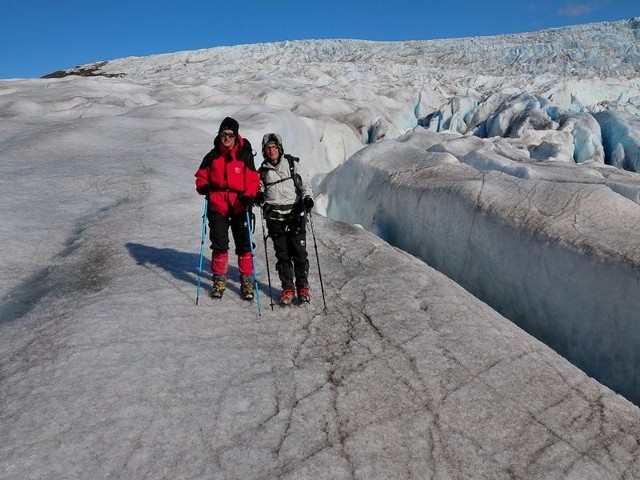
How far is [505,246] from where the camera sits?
775 centimetres

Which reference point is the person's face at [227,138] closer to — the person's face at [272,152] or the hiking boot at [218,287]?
the person's face at [272,152]

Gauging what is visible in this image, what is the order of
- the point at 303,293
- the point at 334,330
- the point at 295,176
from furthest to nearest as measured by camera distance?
the point at 303,293 < the point at 295,176 < the point at 334,330

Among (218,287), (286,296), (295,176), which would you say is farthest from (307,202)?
(218,287)

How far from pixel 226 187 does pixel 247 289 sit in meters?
1.19

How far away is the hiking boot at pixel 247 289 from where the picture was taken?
5445 mm

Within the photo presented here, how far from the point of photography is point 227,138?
16.4 feet

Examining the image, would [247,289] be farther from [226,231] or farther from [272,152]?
[272,152]

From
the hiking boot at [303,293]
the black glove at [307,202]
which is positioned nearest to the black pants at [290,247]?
the hiking boot at [303,293]

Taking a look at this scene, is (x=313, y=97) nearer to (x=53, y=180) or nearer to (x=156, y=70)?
(x=53, y=180)

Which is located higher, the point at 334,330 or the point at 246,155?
the point at 246,155

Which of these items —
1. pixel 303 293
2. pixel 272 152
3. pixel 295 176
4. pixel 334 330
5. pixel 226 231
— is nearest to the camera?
pixel 334 330

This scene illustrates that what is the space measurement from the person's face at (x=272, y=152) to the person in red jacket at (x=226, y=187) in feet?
0.71

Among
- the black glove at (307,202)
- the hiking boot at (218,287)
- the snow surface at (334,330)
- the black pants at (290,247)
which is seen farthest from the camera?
the hiking boot at (218,287)

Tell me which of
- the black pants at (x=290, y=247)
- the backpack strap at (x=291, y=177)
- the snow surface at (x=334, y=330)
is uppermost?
the backpack strap at (x=291, y=177)
